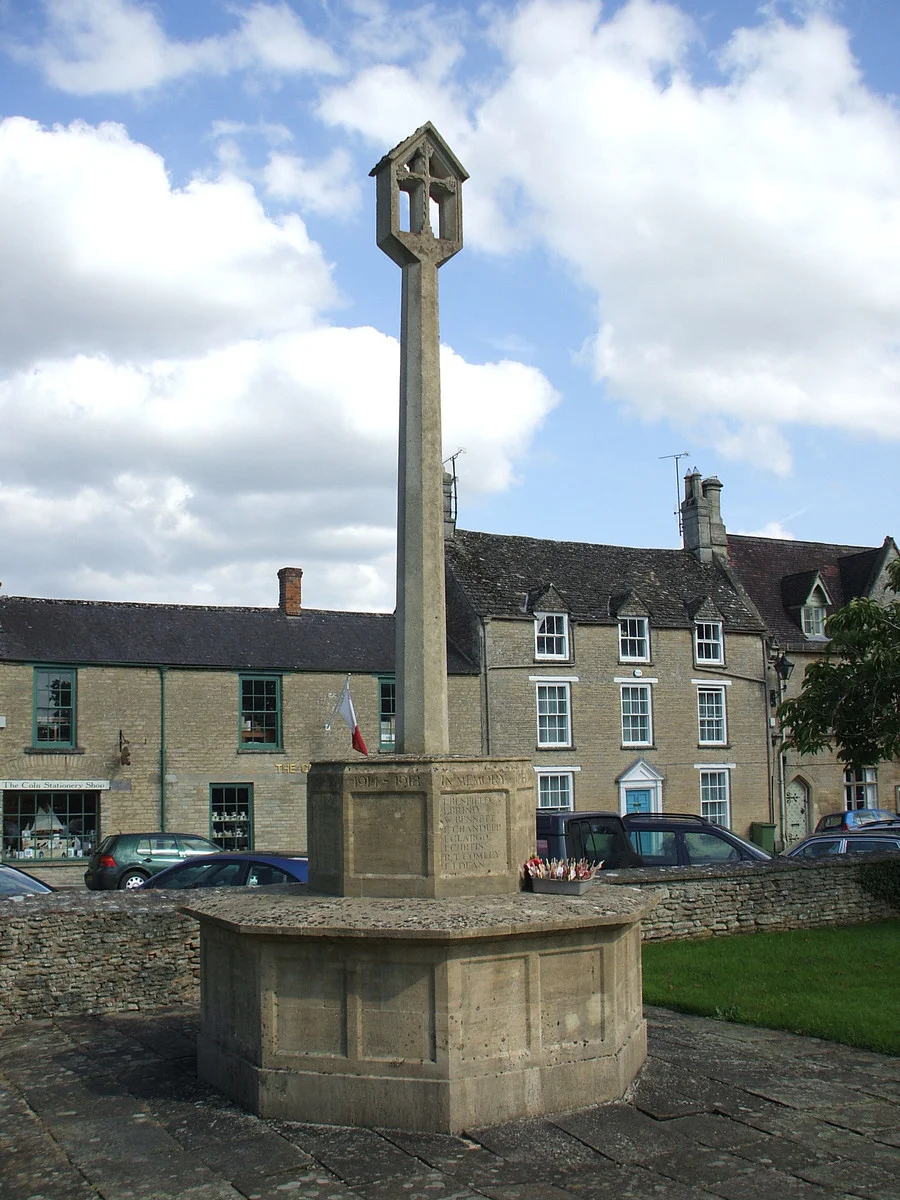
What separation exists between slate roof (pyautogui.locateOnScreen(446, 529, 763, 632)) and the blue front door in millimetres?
5296

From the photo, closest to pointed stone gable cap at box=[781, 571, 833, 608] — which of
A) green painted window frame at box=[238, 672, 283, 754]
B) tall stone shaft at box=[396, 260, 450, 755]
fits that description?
green painted window frame at box=[238, 672, 283, 754]

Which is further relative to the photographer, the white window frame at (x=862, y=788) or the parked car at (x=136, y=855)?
the white window frame at (x=862, y=788)

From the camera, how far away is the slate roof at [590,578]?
113ft

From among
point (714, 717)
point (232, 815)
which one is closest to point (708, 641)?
point (714, 717)

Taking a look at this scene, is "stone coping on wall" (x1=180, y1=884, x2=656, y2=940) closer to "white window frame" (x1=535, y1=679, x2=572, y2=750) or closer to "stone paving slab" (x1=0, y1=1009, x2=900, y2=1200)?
"stone paving slab" (x1=0, y1=1009, x2=900, y2=1200)

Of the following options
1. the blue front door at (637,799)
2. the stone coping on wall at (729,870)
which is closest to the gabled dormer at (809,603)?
the blue front door at (637,799)

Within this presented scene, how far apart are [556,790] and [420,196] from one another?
85.6ft

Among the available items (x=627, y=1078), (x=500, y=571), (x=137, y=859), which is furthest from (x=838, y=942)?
(x=500, y=571)

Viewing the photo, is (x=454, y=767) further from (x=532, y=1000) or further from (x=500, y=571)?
(x=500, y=571)

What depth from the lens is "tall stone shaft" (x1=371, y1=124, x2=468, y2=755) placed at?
826 cm

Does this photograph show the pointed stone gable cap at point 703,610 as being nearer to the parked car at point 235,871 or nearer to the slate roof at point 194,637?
the slate roof at point 194,637

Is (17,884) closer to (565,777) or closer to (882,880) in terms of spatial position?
(882,880)

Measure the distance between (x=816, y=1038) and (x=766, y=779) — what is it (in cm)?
2899

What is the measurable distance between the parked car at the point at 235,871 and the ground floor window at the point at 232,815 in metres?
14.3
